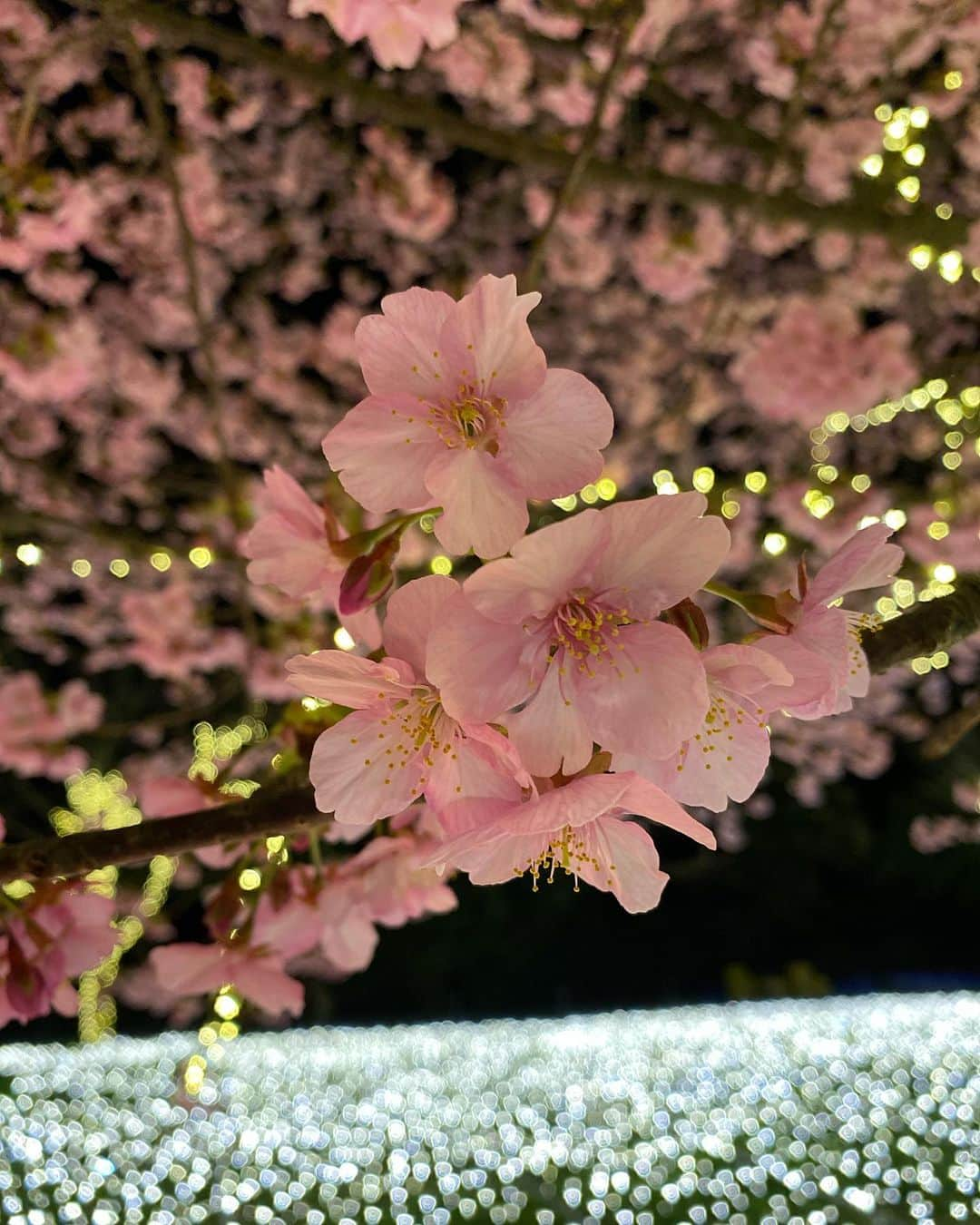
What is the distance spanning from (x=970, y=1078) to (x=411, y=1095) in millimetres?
1297

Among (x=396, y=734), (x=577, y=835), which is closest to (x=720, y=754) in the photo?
(x=577, y=835)

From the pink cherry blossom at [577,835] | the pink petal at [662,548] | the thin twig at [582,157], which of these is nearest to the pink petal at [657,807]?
the pink cherry blossom at [577,835]

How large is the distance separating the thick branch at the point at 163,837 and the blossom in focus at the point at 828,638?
32 centimetres

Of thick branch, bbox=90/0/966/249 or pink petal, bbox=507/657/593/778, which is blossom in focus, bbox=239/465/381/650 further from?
thick branch, bbox=90/0/966/249

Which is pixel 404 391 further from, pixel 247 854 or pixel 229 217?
pixel 229 217

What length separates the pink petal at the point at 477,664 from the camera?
0.55 m

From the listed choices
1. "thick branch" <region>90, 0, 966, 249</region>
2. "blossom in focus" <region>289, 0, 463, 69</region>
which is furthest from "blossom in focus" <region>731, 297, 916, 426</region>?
"blossom in focus" <region>289, 0, 463, 69</region>

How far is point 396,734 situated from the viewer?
66 cm

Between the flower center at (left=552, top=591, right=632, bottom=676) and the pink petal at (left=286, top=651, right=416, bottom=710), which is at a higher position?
the flower center at (left=552, top=591, right=632, bottom=676)

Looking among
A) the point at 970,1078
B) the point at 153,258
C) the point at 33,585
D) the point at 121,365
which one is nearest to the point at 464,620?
the point at 970,1078

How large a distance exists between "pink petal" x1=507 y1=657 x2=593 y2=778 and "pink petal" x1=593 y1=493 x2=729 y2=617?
2.6 inches

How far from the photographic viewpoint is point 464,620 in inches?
22.6

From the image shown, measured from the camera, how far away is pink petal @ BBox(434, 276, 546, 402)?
0.60m

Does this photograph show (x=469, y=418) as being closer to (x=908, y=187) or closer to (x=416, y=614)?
(x=416, y=614)
